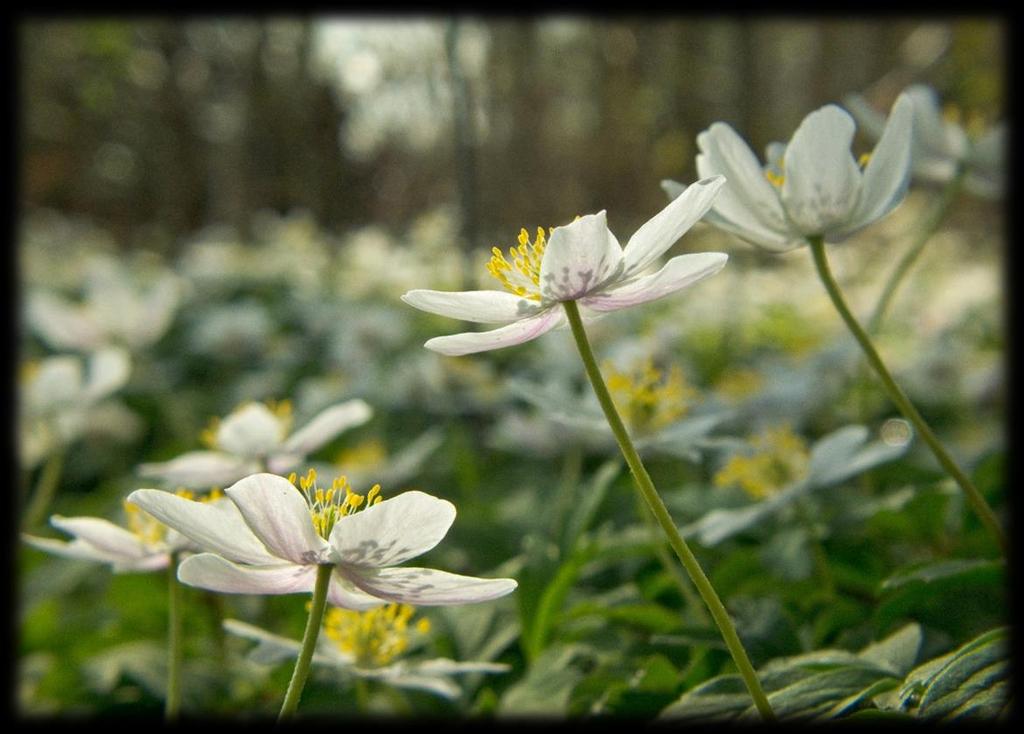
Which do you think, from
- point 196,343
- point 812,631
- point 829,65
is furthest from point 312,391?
point 829,65

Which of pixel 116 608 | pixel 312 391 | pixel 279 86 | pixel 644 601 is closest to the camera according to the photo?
pixel 644 601

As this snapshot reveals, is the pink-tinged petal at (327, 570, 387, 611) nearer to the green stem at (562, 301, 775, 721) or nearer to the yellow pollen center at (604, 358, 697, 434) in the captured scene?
the green stem at (562, 301, 775, 721)

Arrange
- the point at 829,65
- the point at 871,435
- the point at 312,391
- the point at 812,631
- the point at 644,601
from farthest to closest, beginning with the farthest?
the point at 829,65, the point at 312,391, the point at 871,435, the point at 644,601, the point at 812,631

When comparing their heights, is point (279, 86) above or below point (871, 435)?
above

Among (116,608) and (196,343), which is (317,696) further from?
(196,343)

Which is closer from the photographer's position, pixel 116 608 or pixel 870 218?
pixel 870 218

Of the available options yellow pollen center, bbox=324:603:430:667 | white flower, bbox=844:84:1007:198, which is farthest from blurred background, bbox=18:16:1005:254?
yellow pollen center, bbox=324:603:430:667

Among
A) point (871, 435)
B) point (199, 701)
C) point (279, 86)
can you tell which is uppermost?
point (279, 86)
